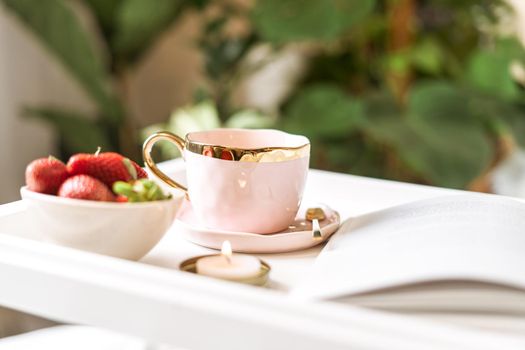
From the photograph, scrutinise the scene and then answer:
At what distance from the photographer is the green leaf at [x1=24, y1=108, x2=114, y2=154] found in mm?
2115

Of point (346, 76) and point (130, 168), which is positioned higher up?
point (346, 76)

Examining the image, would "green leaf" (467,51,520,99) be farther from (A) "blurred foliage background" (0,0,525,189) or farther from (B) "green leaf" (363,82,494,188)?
(B) "green leaf" (363,82,494,188)

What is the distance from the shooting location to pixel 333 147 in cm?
220

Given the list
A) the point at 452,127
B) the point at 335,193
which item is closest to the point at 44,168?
the point at 335,193

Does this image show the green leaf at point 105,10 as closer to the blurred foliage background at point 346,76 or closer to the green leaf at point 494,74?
the blurred foliage background at point 346,76

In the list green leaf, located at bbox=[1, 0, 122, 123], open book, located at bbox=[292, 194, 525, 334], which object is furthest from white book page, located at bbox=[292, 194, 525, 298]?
green leaf, located at bbox=[1, 0, 122, 123]

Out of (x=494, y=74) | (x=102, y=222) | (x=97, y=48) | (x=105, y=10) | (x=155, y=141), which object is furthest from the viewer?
(x=97, y=48)

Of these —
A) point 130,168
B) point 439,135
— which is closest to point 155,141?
point 130,168

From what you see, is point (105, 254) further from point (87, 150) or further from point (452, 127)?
point (87, 150)

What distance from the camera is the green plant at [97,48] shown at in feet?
6.70

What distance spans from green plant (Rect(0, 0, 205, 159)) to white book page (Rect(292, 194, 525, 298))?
4.78ft

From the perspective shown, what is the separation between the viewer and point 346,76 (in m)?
2.53

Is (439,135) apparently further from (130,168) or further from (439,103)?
(130,168)

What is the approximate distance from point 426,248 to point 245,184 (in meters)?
0.19
